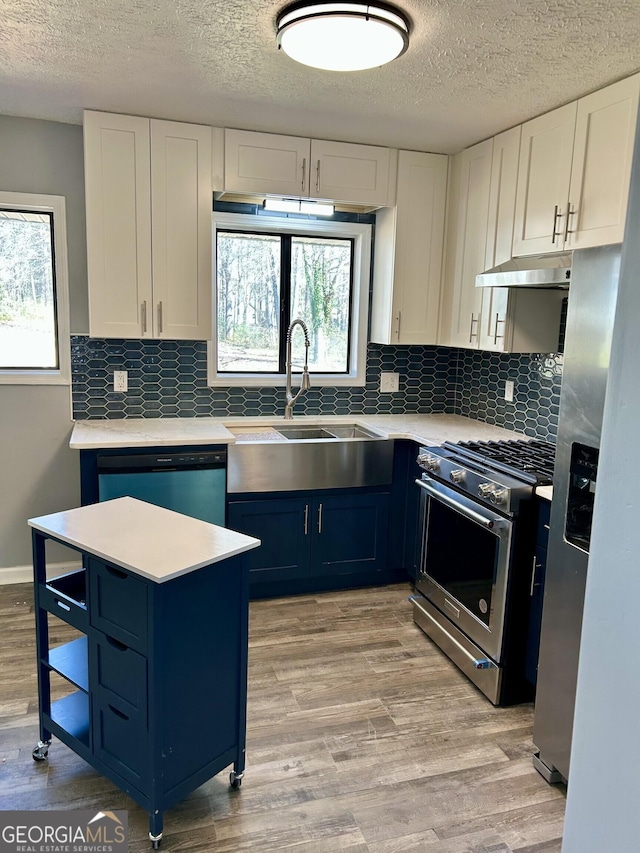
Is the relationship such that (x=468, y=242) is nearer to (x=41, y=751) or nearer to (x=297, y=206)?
(x=297, y=206)

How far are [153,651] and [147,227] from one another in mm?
2293

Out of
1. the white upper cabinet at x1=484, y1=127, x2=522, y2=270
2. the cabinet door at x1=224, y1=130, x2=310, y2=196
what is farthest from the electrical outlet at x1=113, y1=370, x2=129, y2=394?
the white upper cabinet at x1=484, y1=127, x2=522, y2=270

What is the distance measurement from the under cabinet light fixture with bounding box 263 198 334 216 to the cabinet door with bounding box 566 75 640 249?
1.35 meters

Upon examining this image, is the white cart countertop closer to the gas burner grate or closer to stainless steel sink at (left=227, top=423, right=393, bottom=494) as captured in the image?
stainless steel sink at (left=227, top=423, right=393, bottom=494)

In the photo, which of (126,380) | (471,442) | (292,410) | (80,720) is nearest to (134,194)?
(126,380)

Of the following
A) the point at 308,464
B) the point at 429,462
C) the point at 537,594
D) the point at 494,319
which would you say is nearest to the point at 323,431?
the point at 308,464

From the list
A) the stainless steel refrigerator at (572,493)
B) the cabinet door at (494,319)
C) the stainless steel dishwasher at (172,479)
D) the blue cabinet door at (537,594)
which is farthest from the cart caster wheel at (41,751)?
the cabinet door at (494,319)

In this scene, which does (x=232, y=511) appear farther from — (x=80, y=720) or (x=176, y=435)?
(x=80, y=720)

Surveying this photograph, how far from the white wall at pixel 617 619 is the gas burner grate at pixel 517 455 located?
191 cm

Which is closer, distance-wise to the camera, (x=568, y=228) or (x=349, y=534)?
(x=568, y=228)

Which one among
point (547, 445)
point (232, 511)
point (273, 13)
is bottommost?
point (232, 511)

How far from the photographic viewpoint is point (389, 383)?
13.6ft

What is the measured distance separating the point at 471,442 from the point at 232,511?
1.28 metres

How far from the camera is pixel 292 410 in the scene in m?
3.94
